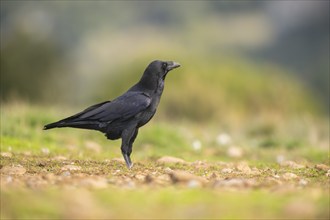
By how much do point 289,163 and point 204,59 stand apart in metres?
23.9

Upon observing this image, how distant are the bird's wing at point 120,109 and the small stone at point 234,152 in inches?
156

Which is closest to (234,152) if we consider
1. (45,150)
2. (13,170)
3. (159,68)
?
(45,150)

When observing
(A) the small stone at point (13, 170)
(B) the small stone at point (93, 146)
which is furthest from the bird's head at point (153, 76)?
(B) the small stone at point (93, 146)

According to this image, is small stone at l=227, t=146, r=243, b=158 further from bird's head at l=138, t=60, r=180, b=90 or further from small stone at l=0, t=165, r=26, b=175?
small stone at l=0, t=165, r=26, b=175

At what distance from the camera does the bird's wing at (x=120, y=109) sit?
27.5 feet

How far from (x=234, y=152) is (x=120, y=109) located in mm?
4215

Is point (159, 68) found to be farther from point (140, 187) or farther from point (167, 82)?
point (167, 82)

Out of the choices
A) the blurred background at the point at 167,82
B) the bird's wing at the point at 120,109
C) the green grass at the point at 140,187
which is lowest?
the green grass at the point at 140,187

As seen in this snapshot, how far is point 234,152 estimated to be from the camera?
40.2 feet

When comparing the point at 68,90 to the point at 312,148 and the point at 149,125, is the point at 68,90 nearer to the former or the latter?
Answer: the point at 149,125

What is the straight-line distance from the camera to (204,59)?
33.2m

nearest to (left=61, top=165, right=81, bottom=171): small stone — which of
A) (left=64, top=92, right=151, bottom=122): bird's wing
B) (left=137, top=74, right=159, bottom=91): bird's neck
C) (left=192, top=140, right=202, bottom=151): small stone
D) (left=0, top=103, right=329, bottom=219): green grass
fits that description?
(left=0, top=103, right=329, bottom=219): green grass

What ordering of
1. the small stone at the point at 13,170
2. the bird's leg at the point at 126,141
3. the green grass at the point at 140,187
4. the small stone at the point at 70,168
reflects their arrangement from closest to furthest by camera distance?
1. the green grass at the point at 140,187
2. the small stone at the point at 13,170
3. the small stone at the point at 70,168
4. the bird's leg at the point at 126,141

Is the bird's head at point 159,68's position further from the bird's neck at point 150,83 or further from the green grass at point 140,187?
the green grass at point 140,187
